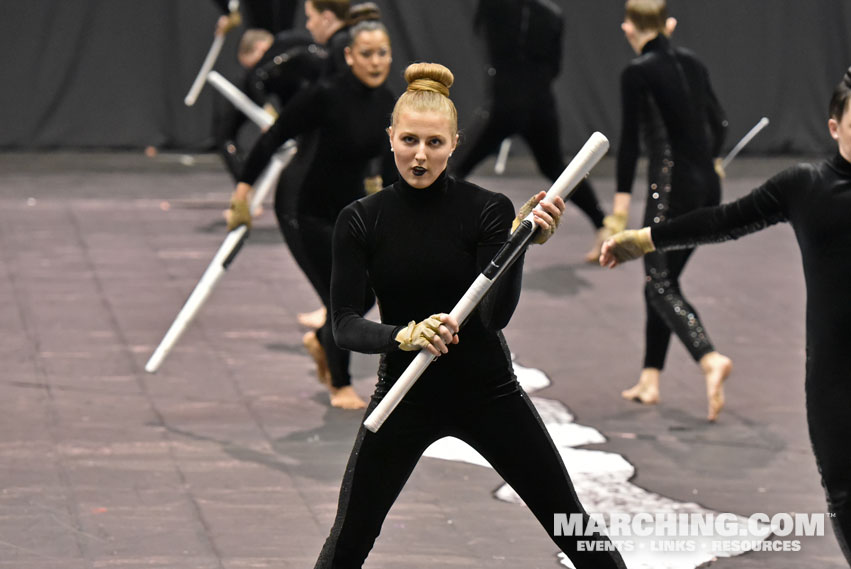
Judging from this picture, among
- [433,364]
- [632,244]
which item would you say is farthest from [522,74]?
[433,364]

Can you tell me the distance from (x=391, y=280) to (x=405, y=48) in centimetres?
1080

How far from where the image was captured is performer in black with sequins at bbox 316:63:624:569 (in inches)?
147

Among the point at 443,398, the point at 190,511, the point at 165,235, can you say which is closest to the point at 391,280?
the point at 443,398

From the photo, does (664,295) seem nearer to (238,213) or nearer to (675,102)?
(675,102)

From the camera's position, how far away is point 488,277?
11.8 feet

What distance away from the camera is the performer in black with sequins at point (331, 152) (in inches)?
261

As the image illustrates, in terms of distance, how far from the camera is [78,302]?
8672mm

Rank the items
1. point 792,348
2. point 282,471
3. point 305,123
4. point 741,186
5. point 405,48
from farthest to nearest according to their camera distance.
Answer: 1. point 405,48
2. point 741,186
3. point 792,348
4. point 305,123
5. point 282,471

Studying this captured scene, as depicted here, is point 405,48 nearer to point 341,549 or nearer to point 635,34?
point 635,34

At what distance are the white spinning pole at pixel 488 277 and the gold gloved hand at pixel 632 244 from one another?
613 mm

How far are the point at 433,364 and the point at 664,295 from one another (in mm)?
3193

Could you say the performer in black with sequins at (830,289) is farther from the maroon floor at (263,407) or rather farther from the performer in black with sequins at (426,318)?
the maroon floor at (263,407)

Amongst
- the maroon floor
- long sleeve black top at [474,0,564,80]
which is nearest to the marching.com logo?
the maroon floor

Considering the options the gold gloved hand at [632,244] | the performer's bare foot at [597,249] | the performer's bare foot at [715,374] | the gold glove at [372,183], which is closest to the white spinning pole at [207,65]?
the performer's bare foot at [597,249]
